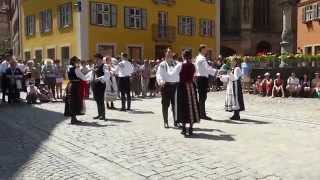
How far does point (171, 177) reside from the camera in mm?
7484

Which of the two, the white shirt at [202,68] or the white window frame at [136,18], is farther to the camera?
the white window frame at [136,18]

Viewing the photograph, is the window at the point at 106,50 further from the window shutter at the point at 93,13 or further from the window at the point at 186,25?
the window at the point at 186,25

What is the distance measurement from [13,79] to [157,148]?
11.2 meters

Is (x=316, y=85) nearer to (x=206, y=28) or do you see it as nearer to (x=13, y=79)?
(x=13, y=79)

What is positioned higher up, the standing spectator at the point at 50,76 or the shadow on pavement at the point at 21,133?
the standing spectator at the point at 50,76

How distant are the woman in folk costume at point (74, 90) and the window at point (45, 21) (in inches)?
993

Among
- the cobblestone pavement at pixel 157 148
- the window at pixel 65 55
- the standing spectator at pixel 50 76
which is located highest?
the window at pixel 65 55

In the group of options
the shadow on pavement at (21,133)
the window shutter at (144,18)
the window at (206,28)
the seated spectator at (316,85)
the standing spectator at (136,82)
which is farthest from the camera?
the window at (206,28)

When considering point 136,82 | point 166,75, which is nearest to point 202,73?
point 166,75

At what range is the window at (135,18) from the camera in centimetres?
3634

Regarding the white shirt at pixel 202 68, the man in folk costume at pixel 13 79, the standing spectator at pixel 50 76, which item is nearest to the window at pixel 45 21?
the standing spectator at pixel 50 76

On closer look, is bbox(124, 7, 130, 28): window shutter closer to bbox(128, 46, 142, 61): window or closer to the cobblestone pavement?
bbox(128, 46, 142, 61): window

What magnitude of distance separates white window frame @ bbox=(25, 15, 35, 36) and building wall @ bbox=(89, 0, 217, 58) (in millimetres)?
7908

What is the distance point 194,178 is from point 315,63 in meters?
15.8
